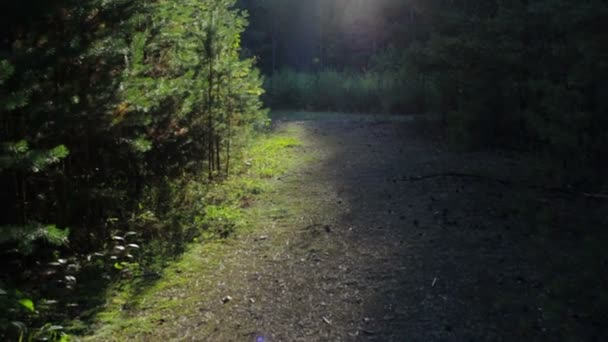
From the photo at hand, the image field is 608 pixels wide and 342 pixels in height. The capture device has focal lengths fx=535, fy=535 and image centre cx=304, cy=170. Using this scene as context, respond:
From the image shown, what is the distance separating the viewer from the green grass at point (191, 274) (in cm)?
388

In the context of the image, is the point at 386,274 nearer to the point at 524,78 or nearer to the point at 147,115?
the point at 147,115

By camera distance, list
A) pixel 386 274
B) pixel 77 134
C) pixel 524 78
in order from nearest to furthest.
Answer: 1. pixel 77 134
2. pixel 386 274
3. pixel 524 78

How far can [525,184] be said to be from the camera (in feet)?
23.6

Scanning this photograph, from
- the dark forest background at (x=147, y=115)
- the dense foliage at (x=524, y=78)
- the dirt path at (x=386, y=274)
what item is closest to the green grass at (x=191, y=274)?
the dirt path at (x=386, y=274)

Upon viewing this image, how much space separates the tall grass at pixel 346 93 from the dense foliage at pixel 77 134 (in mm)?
14384

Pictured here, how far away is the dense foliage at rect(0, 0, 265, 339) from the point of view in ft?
12.2

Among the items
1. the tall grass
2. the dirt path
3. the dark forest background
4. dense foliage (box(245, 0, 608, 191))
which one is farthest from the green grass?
the tall grass

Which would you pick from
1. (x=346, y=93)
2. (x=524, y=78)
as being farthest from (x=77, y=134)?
(x=346, y=93)

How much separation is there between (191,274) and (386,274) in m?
1.78

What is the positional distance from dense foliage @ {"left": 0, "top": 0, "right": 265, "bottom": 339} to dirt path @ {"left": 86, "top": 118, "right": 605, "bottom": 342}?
0.90 m

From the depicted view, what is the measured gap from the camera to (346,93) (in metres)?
24.1

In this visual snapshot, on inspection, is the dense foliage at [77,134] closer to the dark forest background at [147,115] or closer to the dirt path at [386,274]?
the dark forest background at [147,115]

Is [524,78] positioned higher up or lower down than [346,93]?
higher up

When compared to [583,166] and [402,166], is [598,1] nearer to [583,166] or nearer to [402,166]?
[583,166]
